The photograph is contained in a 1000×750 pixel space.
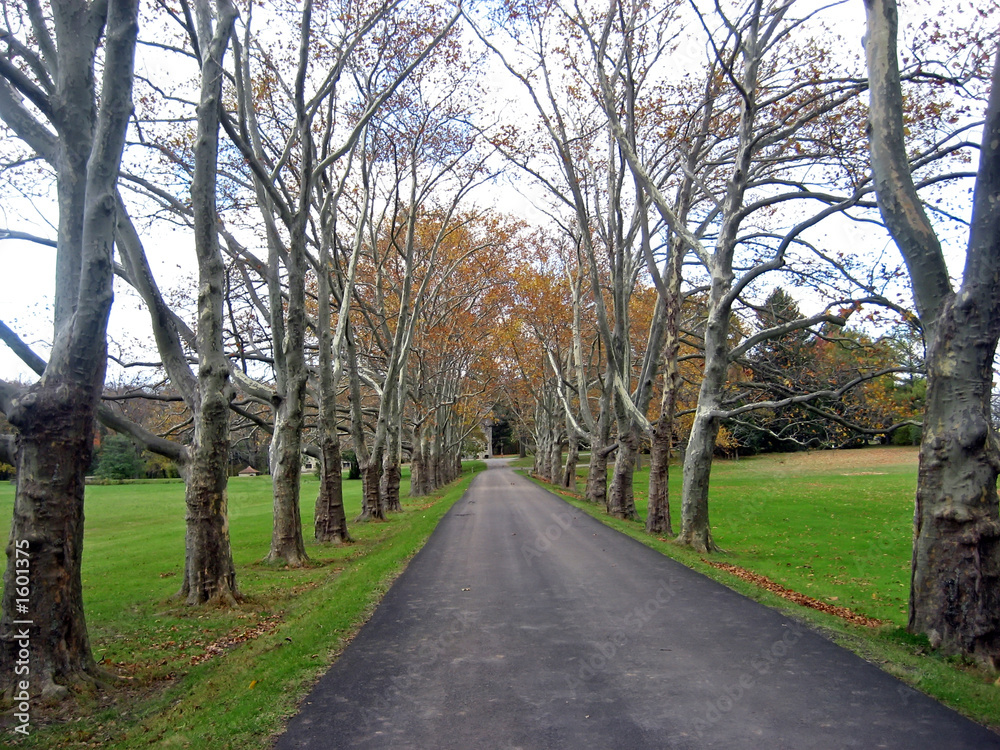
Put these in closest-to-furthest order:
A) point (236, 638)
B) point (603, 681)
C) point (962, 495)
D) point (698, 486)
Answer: point (603, 681)
point (962, 495)
point (236, 638)
point (698, 486)

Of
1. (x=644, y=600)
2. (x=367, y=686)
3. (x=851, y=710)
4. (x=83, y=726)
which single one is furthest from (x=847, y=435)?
(x=83, y=726)

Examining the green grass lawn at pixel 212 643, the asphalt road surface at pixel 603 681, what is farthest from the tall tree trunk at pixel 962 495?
the green grass lawn at pixel 212 643

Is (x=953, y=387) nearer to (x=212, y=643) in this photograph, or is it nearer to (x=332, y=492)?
(x=212, y=643)

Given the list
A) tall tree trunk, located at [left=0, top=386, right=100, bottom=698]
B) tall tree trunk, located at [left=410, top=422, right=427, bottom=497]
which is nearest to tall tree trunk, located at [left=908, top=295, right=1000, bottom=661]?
tall tree trunk, located at [left=0, top=386, right=100, bottom=698]

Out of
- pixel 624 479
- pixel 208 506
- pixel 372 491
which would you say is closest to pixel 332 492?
pixel 372 491

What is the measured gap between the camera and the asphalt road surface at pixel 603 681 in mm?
4383

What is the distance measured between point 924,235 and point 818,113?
5505 millimetres

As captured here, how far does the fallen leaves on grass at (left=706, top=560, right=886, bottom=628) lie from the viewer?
8.50m

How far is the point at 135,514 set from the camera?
2989 centimetres

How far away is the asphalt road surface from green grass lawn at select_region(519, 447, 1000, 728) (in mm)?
402

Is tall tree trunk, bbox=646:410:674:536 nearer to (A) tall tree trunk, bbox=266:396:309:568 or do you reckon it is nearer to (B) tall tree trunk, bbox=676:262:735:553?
(B) tall tree trunk, bbox=676:262:735:553

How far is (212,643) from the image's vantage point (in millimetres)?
7258

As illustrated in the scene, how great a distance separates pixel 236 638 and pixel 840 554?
1397 cm

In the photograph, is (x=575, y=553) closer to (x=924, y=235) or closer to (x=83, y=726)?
(x=924, y=235)
